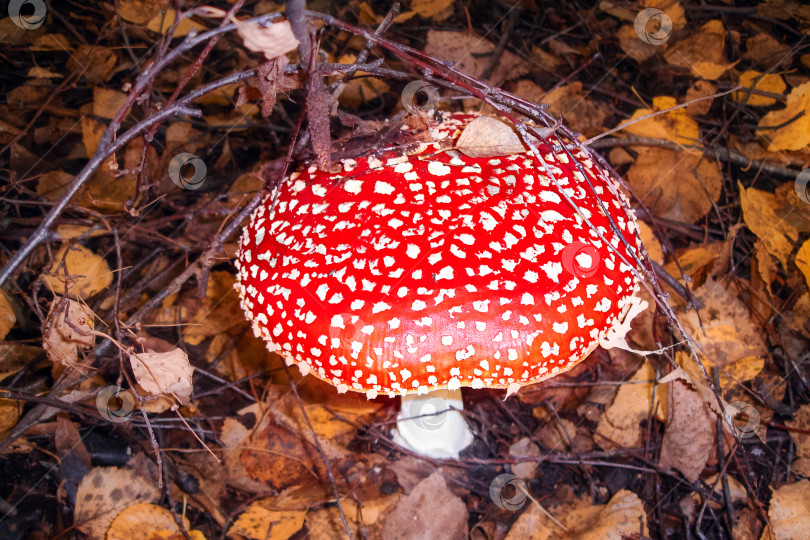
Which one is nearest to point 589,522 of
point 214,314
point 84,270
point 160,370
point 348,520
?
point 348,520

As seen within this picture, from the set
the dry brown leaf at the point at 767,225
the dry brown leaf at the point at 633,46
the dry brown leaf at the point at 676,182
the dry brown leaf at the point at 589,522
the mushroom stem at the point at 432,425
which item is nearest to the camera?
the dry brown leaf at the point at 589,522

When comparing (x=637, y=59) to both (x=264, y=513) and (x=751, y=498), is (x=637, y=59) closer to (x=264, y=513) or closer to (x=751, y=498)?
(x=751, y=498)

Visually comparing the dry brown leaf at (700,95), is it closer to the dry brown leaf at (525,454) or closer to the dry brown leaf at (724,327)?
the dry brown leaf at (724,327)

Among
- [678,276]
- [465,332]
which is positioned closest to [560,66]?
[678,276]

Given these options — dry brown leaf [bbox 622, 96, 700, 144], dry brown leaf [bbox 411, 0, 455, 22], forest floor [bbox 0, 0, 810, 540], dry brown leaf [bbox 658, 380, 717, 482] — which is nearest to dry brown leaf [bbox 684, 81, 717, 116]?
forest floor [bbox 0, 0, 810, 540]

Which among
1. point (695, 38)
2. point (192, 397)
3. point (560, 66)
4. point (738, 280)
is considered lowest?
point (192, 397)

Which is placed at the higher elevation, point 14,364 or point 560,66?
point 560,66

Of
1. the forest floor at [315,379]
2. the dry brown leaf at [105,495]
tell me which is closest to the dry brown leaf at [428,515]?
the forest floor at [315,379]

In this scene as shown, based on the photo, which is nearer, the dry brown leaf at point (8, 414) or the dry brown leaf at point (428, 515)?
the dry brown leaf at point (8, 414)
